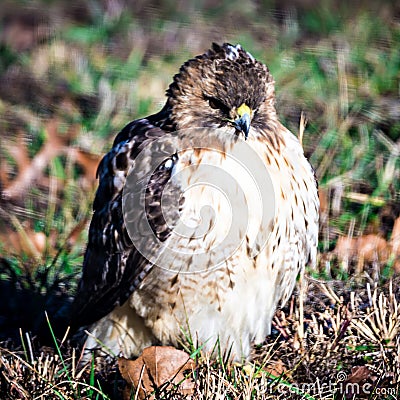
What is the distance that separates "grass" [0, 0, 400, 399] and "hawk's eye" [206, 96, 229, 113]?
3.17 ft

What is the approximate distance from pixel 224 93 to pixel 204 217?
1.77ft

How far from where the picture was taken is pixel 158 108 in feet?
23.6

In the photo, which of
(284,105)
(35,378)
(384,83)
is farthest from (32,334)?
(384,83)

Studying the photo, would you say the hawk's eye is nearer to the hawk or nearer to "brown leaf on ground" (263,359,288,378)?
the hawk

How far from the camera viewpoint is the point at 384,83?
7465mm

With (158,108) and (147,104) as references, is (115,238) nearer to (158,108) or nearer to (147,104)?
(158,108)

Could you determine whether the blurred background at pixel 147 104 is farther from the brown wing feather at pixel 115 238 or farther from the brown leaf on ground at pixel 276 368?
the brown leaf on ground at pixel 276 368

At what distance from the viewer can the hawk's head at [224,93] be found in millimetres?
4188

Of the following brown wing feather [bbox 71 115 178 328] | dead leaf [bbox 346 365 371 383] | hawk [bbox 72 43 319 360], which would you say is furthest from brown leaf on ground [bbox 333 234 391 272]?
brown wing feather [bbox 71 115 178 328]

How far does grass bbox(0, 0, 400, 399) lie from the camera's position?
13.9ft

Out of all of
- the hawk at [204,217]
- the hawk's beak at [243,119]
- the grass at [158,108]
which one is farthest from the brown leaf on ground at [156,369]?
the hawk's beak at [243,119]

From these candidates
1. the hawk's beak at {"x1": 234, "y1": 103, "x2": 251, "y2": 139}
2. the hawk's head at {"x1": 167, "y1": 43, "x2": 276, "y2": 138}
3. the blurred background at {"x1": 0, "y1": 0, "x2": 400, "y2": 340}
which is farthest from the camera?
the blurred background at {"x1": 0, "y1": 0, "x2": 400, "y2": 340}

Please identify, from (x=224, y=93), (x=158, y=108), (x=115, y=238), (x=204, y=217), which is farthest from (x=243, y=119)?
(x=158, y=108)

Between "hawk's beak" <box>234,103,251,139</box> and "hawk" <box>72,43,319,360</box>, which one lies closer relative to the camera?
"hawk's beak" <box>234,103,251,139</box>
